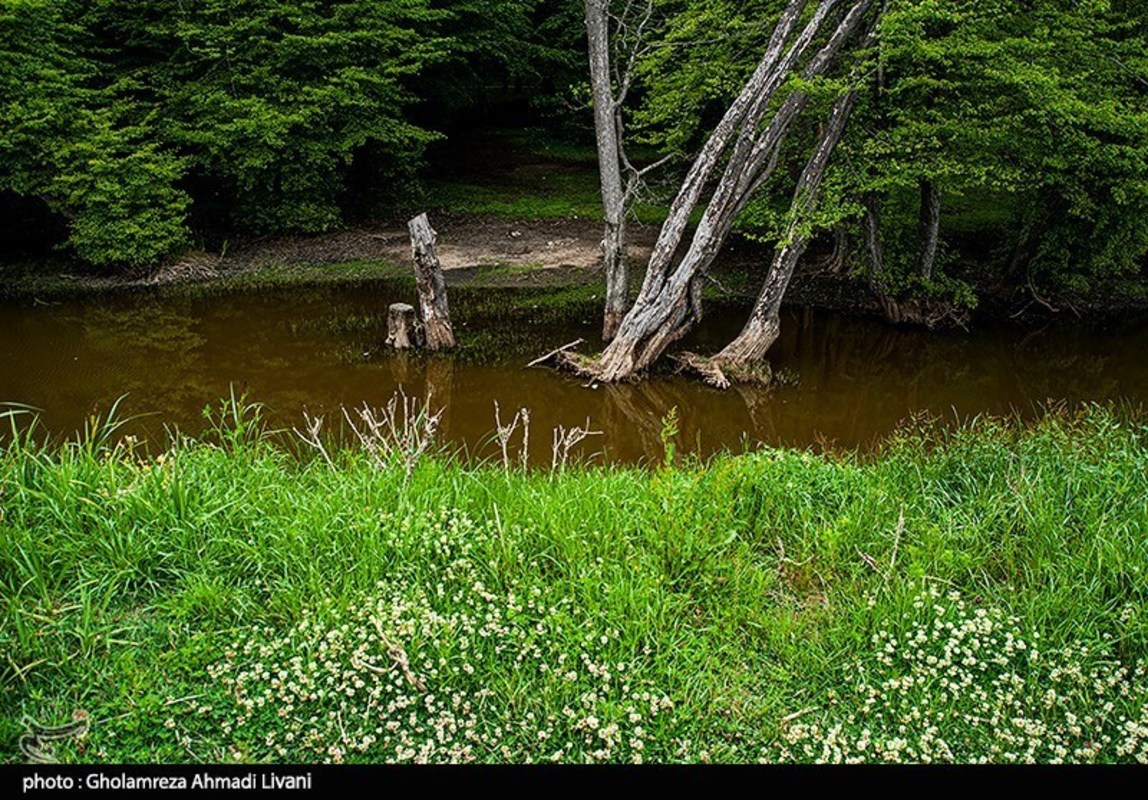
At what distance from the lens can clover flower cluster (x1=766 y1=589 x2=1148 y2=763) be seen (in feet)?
10.1

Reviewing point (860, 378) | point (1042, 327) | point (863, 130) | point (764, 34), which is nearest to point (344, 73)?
point (764, 34)

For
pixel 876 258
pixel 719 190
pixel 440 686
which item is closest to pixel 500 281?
pixel 719 190

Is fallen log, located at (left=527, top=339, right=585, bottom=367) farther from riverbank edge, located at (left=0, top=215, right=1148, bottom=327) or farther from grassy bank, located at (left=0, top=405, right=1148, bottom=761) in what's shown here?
grassy bank, located at (left=0, top=405, right=1148, bottom=761)

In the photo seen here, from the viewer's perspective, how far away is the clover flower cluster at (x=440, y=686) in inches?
118

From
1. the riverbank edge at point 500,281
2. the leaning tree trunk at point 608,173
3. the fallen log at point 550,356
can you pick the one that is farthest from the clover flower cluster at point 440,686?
the riverbank edge at point 500,281

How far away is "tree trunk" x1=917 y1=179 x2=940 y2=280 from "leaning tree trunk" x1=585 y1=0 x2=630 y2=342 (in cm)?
389

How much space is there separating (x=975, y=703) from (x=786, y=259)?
698 cm

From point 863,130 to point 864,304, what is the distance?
2674mm

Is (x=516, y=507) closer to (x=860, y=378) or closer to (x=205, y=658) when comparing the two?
(x=205, y=658)

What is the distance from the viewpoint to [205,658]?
3.28m

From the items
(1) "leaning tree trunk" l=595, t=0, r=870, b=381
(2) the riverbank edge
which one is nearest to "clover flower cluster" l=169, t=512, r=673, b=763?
(1) "leaning tree trunk" l=595, t=0, r=870, b=381

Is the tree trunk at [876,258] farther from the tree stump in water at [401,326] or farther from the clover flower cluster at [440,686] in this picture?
the clover flower cluster at [440,686]

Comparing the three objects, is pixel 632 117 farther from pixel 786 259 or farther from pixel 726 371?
pixel 726 371

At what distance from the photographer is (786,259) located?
380 inches
